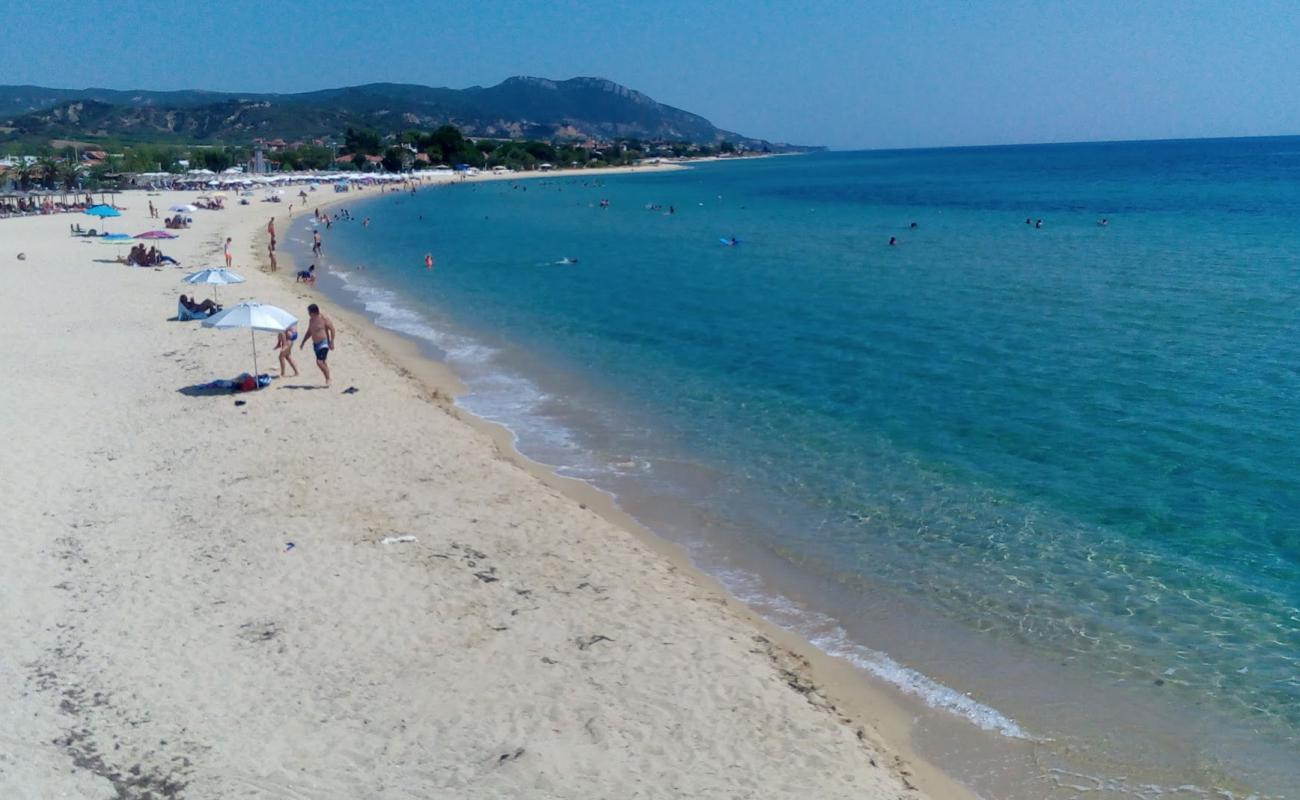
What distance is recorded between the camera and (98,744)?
21.8ft

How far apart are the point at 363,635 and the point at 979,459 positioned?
9930mm

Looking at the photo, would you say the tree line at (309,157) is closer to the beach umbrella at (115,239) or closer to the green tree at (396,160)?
the green tree at (396,160)

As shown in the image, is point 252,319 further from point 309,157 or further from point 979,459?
point 309,157

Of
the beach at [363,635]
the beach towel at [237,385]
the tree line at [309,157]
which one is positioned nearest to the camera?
the beach at [363,635]

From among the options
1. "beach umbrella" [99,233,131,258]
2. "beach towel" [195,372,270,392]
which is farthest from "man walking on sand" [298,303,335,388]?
"beach umbrella" [99,233,131,258]

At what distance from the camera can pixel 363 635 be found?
27.9 ft

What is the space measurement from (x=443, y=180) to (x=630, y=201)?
45.7 m

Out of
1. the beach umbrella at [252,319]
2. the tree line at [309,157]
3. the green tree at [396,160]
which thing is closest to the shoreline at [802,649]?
the beach umbrella at [252,319]

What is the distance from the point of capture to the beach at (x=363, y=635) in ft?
22.0

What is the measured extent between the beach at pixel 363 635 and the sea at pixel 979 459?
116cm

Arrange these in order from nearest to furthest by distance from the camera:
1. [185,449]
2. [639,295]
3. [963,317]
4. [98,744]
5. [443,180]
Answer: [98,744] → [185,449] → [963,317] → [639,295] → [443,180]

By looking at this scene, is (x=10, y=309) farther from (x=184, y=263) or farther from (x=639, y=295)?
(x=639, y=295)

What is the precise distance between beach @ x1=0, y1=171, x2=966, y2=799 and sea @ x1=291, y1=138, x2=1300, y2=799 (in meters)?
1.16

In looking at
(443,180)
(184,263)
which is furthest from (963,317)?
(443,180)
